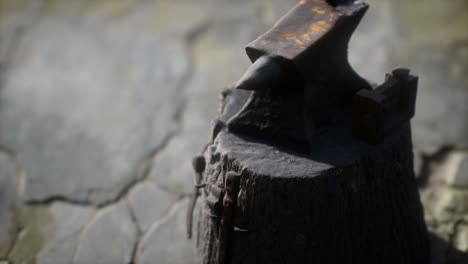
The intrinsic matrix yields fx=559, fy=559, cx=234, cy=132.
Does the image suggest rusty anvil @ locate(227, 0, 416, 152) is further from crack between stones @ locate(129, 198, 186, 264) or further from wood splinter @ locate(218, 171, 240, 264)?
crack between stones @ locate(129, 198, 186, 264)

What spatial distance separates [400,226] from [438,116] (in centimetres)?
195

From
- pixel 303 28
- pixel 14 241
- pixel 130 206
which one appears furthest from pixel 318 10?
pixel 14 241

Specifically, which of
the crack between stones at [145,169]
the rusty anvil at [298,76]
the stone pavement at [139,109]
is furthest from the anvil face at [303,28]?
the crack between stones at [145,169]

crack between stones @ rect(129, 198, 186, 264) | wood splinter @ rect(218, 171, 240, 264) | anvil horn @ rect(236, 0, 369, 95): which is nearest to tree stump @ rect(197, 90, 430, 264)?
wood splinter @ rect(218, 171, 240, 264)

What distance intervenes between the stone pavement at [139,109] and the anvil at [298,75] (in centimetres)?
126

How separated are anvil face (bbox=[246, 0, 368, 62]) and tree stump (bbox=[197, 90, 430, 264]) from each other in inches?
15.4

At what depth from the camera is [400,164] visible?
2.51 meters

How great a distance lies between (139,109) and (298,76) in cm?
260

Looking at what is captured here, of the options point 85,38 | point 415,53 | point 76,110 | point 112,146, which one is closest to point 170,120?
point 112,146

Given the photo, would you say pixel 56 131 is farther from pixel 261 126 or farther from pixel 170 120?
pixel 261 126

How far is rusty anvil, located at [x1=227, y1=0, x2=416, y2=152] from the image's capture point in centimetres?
230

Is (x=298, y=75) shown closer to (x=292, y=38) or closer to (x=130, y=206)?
(x=292, y=38)

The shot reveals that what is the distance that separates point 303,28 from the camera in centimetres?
243

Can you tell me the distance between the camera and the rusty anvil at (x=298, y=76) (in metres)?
2.30
